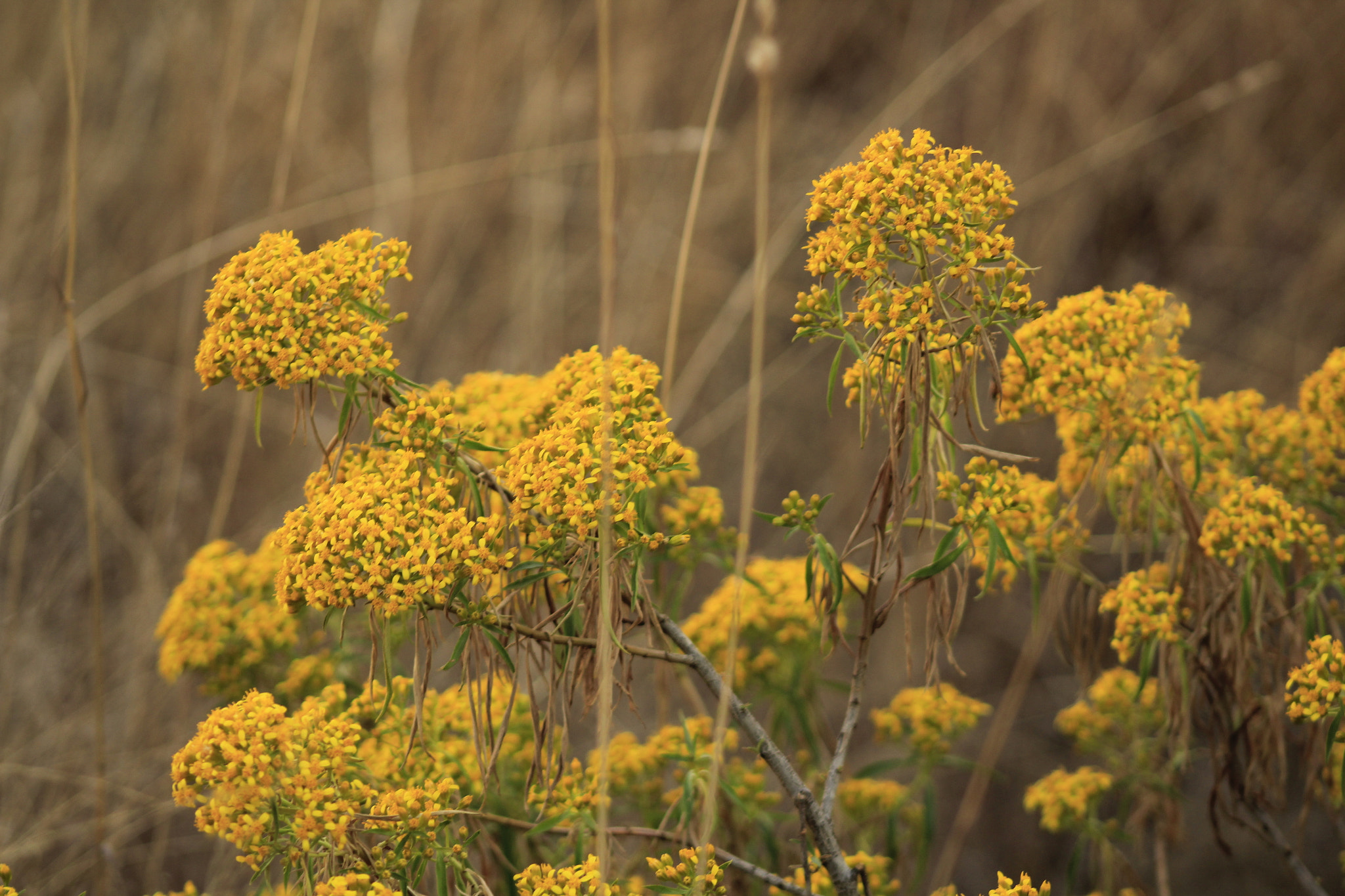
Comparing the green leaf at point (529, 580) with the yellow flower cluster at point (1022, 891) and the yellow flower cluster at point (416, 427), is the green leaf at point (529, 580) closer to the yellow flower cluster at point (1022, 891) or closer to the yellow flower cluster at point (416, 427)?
the yellow flower cluster at point (416, 427)

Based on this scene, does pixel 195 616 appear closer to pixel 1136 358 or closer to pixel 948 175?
pixel 948 175

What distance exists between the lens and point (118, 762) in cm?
254

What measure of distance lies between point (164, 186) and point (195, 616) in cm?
286

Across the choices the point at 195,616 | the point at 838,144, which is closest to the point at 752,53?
the point at 195,616

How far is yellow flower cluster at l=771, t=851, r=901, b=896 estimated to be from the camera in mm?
1427

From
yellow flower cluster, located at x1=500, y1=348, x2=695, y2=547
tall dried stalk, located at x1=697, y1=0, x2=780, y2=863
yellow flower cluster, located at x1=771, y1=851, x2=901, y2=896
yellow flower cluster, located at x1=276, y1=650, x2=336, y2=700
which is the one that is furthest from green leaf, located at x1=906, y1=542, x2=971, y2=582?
yellow flower cluster, located at x1=276, y1=650, x2=336, y2=700

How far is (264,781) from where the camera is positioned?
1.09m

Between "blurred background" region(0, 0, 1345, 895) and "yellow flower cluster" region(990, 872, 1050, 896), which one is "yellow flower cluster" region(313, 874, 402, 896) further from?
"blurred background" region(0, 0, 1345, 895)

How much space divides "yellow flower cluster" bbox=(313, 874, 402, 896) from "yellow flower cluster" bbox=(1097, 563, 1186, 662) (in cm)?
106

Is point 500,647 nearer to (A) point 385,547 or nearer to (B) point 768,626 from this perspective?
(A) point 385,547

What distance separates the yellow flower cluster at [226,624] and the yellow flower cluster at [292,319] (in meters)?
0.68

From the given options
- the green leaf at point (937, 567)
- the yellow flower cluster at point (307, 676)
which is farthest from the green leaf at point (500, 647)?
the yellow flower cluster at point (307, 676)

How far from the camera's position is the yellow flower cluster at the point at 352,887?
1.04 meters

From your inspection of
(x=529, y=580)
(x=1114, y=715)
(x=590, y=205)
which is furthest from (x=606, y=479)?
(x=590, y=205)
